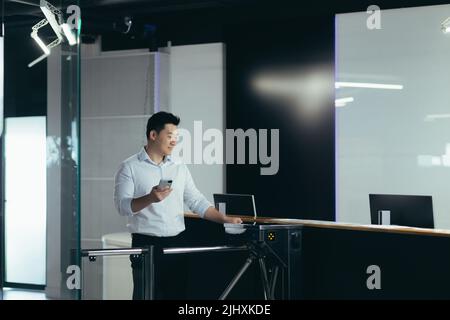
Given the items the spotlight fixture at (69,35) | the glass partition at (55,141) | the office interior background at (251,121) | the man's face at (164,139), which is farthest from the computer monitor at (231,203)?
the spotlight fixture at (69,35)

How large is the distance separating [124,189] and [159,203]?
0.73ft

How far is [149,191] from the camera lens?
439 centimetres

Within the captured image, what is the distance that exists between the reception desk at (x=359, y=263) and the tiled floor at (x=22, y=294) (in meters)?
1.62

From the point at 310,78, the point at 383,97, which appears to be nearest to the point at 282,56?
the point at 310,78

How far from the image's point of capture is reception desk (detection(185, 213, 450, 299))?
3.89m

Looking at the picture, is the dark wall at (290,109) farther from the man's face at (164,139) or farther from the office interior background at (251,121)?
the man's face at (164,139)

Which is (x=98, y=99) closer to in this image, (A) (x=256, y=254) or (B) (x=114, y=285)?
(B) (x=114, y=285)

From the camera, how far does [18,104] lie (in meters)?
3.64

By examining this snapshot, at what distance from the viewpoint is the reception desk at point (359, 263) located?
3893 mm

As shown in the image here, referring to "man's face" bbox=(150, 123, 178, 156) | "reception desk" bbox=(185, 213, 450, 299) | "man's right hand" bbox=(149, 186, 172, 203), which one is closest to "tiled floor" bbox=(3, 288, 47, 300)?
"man's right hand" bbox=(149, 186, 172, 203)

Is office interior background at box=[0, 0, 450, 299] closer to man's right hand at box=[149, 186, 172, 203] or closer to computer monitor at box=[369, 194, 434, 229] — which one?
computer monitor at box=[369, 194, 434, 229]

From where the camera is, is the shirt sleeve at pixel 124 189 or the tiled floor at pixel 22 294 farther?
the shirt sleeve at pixel 124 189

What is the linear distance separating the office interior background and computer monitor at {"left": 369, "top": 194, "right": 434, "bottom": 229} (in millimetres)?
255
